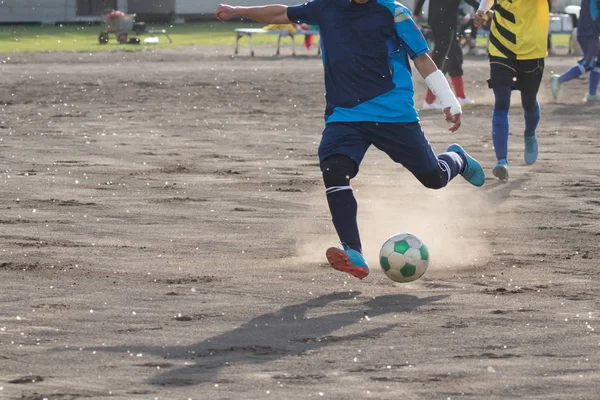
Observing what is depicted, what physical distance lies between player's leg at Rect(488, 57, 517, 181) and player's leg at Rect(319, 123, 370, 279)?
4.56m

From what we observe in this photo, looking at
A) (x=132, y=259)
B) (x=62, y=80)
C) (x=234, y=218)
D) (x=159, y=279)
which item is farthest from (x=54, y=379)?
(x=62, y=80)

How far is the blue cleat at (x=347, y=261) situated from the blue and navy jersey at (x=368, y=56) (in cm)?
100

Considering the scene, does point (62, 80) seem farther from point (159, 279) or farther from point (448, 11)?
point (159, 279)

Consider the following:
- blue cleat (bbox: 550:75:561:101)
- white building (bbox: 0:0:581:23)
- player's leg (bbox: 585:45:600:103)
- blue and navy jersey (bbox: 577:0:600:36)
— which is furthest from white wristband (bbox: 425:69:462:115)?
white building (bbox: 0:0:581:23)

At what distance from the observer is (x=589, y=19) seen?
2000cm

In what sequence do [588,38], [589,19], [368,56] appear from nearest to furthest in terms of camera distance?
1. [368,56]
2. [589,19]
3. [588,38]

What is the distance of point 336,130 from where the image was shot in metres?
8.01

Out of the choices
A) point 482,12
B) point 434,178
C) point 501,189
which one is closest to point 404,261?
point 434,178

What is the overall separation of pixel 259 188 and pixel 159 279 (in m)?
4.00

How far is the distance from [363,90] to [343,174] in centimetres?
57

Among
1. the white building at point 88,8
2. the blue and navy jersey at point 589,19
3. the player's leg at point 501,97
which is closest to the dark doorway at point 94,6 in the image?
the white building at point 88,8

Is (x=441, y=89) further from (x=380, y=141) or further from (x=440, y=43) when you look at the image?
(x=440, y=43)

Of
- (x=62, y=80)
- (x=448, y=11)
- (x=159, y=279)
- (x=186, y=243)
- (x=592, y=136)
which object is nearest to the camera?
(x=159, y=279)

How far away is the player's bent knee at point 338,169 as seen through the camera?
7.80 meters
